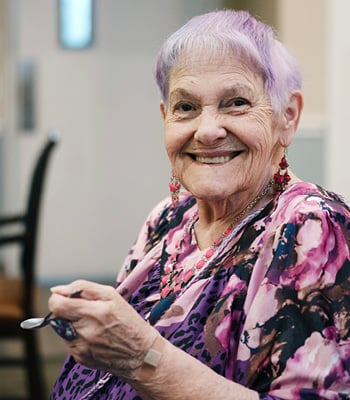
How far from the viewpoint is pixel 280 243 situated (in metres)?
1.33

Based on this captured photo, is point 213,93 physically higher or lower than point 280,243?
higher

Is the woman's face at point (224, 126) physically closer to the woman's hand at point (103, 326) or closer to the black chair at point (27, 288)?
the woman's hand at point (103, 326)

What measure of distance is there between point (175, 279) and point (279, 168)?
0.89ft

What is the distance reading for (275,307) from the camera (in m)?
1.29

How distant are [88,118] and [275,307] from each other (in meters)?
4.41

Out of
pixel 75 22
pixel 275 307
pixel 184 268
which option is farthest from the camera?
pixel 75 22

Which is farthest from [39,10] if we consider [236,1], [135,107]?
[236,1]

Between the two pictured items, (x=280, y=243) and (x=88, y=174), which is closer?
(x=280, y=243)

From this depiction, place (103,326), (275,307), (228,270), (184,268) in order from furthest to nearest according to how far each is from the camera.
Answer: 1. (184,268)
2. (228,270)
3. (275,307)
4. (103,326)

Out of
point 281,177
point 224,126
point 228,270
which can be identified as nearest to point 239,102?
point 224,126

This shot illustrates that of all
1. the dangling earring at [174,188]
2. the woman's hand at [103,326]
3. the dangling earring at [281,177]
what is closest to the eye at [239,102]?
the dangling earring at [281,177]

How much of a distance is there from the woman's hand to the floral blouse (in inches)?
6.6

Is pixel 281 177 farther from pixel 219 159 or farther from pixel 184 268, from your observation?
pixel 184 268

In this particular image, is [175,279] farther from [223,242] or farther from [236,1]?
[236,1]
